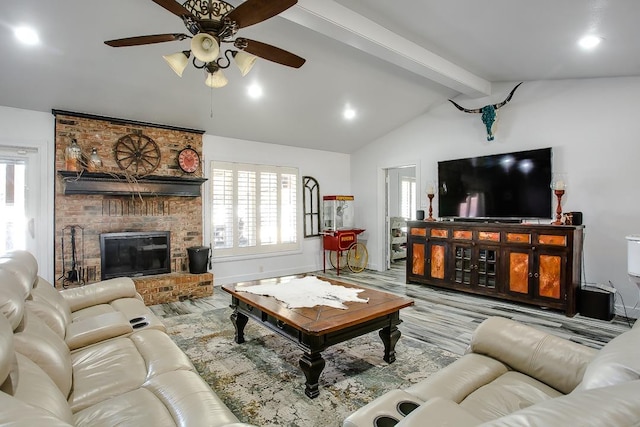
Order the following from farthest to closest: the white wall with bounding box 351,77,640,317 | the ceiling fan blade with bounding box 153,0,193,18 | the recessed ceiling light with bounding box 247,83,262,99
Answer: the recessed ceiling light with bounding box 247,83,262,99, the white wall with bounding box 351,77,640,317, the ceiling fan blade with bounding box 153,0,193,18

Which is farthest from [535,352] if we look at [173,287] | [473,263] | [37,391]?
[173,287]

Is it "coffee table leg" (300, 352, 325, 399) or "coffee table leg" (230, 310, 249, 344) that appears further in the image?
"coffee table leg" (230, 310, 249, 344)

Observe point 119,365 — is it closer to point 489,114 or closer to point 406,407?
point 406,407

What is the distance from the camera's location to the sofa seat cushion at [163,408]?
4.39 feet

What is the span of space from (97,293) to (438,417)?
9.94 ft

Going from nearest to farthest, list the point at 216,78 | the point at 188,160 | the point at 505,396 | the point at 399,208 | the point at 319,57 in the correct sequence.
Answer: the point at 505,396 → the point at 216,78 → the point at 319,57 → the point at 188,160 → the point at 399,208

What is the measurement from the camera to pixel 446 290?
538cm

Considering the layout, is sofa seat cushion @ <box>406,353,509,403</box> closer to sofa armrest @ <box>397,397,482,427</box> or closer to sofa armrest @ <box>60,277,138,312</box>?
sofa armrest @ <box>397,397,482,427</box>

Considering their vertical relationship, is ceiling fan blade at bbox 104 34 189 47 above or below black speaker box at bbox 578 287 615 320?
above

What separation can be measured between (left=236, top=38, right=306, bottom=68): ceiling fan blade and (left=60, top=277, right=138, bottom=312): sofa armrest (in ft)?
7.86

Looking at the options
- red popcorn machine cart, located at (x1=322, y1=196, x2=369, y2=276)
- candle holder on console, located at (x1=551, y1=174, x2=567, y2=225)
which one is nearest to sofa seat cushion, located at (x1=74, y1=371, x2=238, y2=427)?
candle holder on console, located at (x1=551, y1=174, x2=567, y2=225)

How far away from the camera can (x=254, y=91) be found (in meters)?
4.68

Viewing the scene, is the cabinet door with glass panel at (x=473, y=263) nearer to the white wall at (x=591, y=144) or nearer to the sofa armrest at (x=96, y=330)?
the white wall at (x=591, y=144)

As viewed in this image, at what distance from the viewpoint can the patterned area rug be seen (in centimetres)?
220
